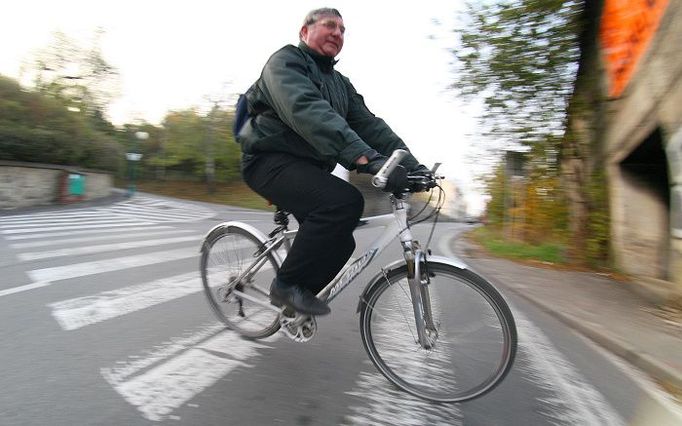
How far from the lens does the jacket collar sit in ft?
9.37

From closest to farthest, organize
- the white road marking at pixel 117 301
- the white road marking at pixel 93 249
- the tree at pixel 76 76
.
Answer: the white road marking at pixel 117 301 < the white road marking at pixel 93 249 < the tree at pixel 76 76

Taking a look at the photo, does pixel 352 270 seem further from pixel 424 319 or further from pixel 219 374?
pixel 219 374

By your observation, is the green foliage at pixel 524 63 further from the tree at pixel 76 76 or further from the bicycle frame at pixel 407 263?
the tree at pixel 76 76

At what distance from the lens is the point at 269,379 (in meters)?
2.79

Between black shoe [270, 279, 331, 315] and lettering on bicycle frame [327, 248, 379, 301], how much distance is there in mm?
110

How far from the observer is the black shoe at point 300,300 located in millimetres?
2803

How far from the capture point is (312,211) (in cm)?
273

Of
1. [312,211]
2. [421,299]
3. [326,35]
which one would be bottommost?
[421,299]

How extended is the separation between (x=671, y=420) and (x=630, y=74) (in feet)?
17.3

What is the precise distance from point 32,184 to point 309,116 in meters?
21.9

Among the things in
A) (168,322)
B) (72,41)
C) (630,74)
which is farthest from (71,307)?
(72,41)

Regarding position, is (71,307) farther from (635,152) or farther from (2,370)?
(635,152)

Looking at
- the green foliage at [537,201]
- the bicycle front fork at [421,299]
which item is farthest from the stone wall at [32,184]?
the bicycle front fork at [421,299]

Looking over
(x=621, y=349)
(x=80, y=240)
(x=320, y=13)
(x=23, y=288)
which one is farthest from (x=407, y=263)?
(x=80, y=240)
